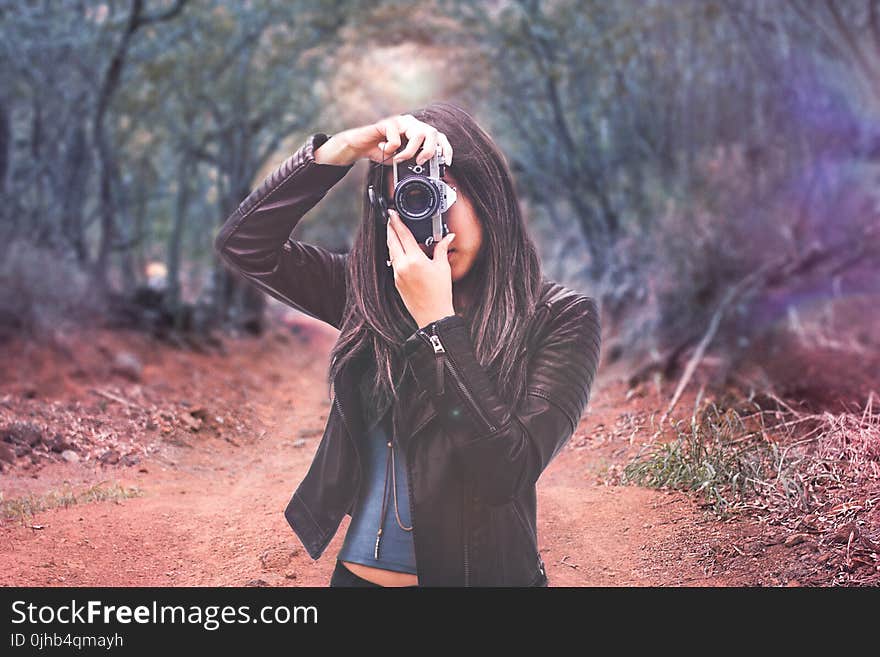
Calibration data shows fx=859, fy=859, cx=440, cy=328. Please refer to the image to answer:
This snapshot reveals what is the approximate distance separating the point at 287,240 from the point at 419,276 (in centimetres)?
42

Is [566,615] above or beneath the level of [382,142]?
beneath

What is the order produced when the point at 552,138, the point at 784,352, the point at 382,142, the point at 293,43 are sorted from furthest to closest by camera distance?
1. the point at 552,138
2. the point at 293,43
3. the point at 784,352
4. the point at 382,142

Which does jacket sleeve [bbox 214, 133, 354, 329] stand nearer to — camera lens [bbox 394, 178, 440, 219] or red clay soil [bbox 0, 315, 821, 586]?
camera lens [bbox 394, 178, 440, 219]

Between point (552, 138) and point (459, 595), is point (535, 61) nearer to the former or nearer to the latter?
point (552, 138)

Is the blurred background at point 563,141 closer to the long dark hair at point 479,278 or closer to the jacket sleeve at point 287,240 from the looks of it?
the jacket sleeve at point 287,240

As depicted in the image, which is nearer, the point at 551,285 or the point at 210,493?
the point at 551,285

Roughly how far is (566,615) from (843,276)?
293 cm

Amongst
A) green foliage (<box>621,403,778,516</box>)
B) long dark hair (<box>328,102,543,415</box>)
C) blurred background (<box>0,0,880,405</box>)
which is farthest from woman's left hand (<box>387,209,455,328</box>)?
green foliage (<box>621,403,778,516</box>)

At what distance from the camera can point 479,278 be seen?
2.28 metres

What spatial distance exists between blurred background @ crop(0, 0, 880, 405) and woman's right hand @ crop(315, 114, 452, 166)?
2.50 ft

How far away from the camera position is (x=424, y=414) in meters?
2.12

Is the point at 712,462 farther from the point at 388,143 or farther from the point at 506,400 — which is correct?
the point at 388,143

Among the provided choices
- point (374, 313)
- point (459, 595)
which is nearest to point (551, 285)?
point (374, 313)

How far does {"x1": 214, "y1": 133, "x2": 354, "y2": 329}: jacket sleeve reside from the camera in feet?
6.88
